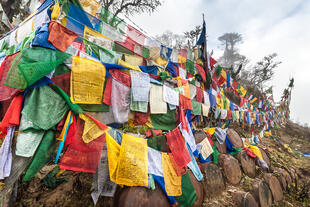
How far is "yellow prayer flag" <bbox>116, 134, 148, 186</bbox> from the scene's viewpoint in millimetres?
2326

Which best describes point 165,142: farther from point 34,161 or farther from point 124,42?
point 124,42

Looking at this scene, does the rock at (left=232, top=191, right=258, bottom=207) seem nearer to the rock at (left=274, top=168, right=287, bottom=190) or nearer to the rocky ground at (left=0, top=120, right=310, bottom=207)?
the rocky ground at (left=0, top=120, right=310, bottom=207)

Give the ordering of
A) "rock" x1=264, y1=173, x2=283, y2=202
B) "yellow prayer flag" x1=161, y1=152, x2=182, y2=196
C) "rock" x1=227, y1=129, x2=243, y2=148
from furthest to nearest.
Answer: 1. "rock" x1=227, y1=129, x2=243, y2=148
2. "rock" x1=264, y1=173, x2=283, y2=202
3. "yellow prayer flag" x1=161, y1=152, x2=182, y2=196

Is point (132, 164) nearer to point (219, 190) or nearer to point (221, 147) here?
point (219, 190)

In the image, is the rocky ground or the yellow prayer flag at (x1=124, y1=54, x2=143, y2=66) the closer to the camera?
the rocky ground

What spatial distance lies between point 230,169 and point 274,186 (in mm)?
1770

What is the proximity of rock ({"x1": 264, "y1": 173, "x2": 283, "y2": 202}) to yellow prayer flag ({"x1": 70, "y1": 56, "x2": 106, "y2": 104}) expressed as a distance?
5.99 metres

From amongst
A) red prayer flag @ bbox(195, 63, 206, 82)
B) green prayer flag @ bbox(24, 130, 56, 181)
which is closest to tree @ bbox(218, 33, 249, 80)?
red prayer flag @ bbox(195, 63, 206, 82)

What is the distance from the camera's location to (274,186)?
438cm

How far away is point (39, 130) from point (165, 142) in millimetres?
2456

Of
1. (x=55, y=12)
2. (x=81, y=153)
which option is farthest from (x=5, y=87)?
(x=55, y=12)

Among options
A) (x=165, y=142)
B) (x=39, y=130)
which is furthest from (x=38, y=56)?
(x=165, y=142)

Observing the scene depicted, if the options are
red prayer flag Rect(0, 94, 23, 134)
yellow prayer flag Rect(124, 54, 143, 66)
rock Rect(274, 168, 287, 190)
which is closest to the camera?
red prayer flag Rect(0, 94, 23, 134)

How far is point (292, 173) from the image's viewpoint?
5.62 m
